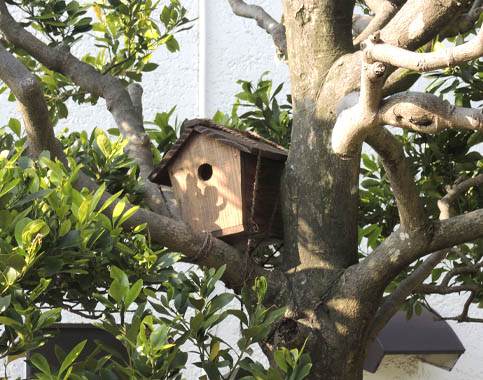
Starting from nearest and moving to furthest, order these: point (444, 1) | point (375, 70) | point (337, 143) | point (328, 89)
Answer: point (375, 70), point (337, 143), point (444, 1), point (328, 89)

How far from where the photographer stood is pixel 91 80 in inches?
91.0

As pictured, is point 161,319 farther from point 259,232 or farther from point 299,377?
point 259,232

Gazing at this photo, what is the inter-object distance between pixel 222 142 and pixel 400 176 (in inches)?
19.9

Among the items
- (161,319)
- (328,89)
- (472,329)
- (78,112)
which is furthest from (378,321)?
(78,112)

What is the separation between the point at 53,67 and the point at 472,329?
274 cm

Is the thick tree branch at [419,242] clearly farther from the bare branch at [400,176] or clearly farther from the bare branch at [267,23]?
the bare branch at [267,23]

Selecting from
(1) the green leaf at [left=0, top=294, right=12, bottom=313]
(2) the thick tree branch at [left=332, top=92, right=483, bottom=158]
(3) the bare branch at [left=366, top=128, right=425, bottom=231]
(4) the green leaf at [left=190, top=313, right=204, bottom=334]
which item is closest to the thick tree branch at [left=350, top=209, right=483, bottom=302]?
(3) the bare branch at [left=366, top=128, right=425, bottom=231]

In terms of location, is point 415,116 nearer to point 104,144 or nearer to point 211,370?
point 211,370

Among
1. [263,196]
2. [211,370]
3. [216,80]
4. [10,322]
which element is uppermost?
[216,80]

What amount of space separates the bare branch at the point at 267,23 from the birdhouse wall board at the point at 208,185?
614 millimetres

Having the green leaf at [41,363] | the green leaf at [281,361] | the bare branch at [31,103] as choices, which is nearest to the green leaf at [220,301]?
the green leaf at [281,361]

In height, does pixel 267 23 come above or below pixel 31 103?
above

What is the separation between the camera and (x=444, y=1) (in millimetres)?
1532

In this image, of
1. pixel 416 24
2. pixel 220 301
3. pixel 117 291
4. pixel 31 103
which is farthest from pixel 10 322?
pixel 416 24
